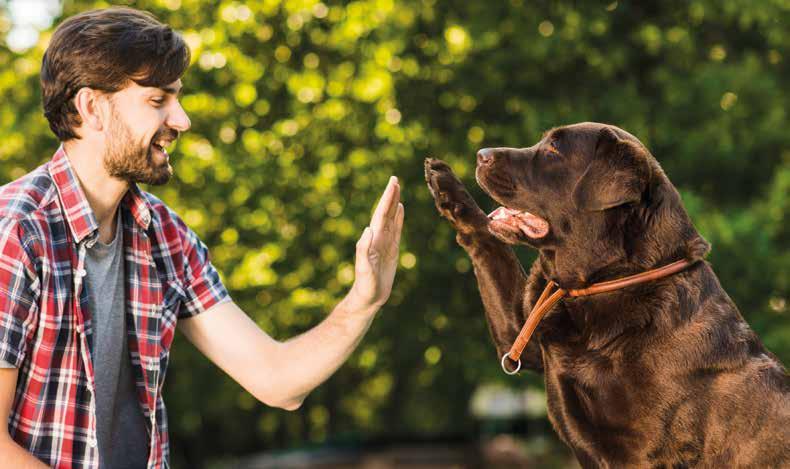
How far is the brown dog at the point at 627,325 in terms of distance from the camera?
8.84ft

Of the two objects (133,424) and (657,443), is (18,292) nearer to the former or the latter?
(133,424)

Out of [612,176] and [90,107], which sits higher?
[90,107]

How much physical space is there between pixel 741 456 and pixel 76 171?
7.25 ft

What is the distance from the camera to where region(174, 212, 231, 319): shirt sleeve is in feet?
11.2

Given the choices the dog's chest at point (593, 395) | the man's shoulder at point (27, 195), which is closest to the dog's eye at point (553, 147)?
the dog's chest at point (593, 395)

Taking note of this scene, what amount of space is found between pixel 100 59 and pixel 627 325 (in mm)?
1804

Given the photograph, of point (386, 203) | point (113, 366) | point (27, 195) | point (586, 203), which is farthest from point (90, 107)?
point (586, 203)

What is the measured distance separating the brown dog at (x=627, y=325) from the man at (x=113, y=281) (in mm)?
479

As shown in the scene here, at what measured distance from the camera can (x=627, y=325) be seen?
9.16 feet

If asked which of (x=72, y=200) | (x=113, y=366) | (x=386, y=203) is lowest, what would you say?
(x=113, y=366)

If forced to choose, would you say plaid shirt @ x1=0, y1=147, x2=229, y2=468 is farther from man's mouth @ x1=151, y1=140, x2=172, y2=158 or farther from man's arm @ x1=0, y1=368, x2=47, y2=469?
man's mouth @ x1=151, y1=140, x2=172, y2=158

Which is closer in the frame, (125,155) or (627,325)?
(627,325)

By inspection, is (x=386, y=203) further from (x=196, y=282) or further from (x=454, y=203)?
(x=196, y=282)

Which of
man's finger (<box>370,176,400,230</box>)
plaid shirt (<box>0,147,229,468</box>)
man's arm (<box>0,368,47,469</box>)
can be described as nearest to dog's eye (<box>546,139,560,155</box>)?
man's finger (<box>370,176,400,230</box>)
